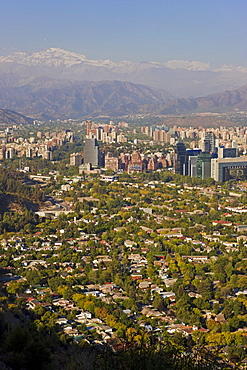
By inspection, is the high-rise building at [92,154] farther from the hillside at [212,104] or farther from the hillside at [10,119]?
the hillside at [212,104]

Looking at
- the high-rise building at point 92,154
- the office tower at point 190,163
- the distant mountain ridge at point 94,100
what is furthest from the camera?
the distant mountain ridge at point 94,100

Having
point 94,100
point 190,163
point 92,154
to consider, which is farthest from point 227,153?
point 94,100

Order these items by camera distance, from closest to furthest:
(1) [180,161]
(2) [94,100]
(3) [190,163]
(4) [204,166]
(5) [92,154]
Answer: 1. (4) [204,166]
2. (3) [190,163]
3. (1) [180,161]
4. (5) [92,154]
5. (2) [94,100]

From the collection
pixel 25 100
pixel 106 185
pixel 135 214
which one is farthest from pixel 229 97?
pixel 135 214

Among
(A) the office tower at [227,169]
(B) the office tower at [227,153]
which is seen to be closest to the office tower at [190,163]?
(A) the office tower at [227,169]

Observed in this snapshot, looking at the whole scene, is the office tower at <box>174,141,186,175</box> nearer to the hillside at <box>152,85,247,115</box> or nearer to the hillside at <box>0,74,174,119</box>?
the hillside at <box>152,85,247,115</box>

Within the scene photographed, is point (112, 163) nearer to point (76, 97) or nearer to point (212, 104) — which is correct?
point (212, 104)

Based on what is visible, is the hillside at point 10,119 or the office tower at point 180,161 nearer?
the office tower at point 180,161

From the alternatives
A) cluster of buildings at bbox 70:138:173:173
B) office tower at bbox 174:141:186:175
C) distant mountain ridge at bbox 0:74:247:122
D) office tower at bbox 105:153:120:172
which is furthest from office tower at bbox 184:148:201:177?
distant mountain ridge at bbox 0:74:247:122

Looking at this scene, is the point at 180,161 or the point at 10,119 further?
the point at 10,119
